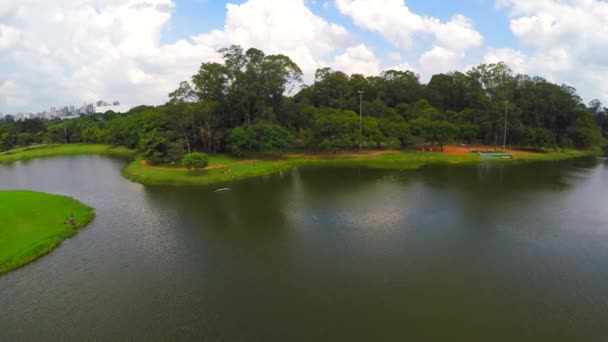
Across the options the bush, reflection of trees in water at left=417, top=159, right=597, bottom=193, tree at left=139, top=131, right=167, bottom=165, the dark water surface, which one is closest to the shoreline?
the bush

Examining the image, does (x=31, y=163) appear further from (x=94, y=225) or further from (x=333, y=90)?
(x=333, y=90)

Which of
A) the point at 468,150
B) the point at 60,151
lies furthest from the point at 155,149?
the point at 468,150

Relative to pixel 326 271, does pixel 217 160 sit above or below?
above

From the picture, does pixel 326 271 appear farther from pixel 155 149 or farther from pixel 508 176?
pixel 155 149

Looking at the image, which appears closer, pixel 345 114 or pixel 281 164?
pixel 281 164

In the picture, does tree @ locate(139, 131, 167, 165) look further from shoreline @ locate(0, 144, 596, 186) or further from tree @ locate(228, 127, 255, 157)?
tree @ locate(228, 127, 255, 157)

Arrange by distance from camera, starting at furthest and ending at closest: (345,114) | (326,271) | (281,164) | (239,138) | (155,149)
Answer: (345,114) → (239,138) → (281,164) → (155,149) → (326,271)
